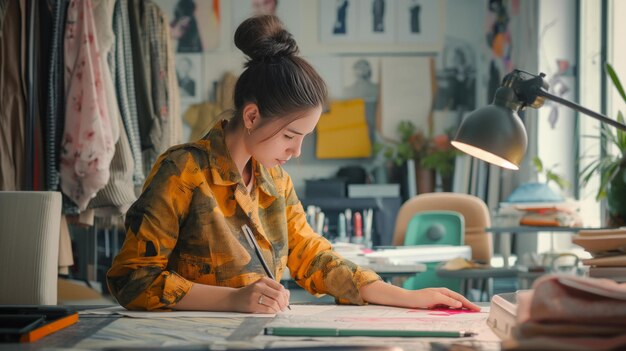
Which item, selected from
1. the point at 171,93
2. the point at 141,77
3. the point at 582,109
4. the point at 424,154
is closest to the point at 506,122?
the point at 582,109

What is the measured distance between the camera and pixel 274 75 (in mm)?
1988

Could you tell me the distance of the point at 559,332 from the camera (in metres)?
1.10

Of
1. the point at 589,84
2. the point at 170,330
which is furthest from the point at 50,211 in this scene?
the point at 589,84

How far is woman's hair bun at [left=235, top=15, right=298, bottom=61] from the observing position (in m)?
2.01

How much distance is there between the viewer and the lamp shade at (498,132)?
65.0 inches

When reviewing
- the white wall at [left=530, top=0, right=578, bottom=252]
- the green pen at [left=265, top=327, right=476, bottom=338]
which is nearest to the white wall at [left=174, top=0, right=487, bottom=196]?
the white wall at [left=530, top=0, right=578, bottom=252]

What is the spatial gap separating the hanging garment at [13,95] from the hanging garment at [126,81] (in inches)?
23.6

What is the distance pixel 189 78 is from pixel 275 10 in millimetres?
813

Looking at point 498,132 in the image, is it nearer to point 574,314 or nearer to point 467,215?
point 574,314

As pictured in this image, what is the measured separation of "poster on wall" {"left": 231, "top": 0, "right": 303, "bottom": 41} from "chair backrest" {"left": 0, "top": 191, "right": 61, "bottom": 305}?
440 centimetres

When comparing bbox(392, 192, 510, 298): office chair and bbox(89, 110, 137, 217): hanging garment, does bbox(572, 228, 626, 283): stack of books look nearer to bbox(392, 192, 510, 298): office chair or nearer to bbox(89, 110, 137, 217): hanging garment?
bbox(89, 110, 137, 217): hanging garment

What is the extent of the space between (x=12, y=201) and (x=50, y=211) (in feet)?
0.31

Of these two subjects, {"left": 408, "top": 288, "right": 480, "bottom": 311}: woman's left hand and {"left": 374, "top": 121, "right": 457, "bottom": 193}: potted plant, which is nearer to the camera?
{"left": 408, "top": 288, "right": 480, "bottom": 311}: woman's left hand

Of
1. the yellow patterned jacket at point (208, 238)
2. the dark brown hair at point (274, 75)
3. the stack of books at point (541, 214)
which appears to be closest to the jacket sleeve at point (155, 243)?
the yellow patterned jacket at point (208, 238)
